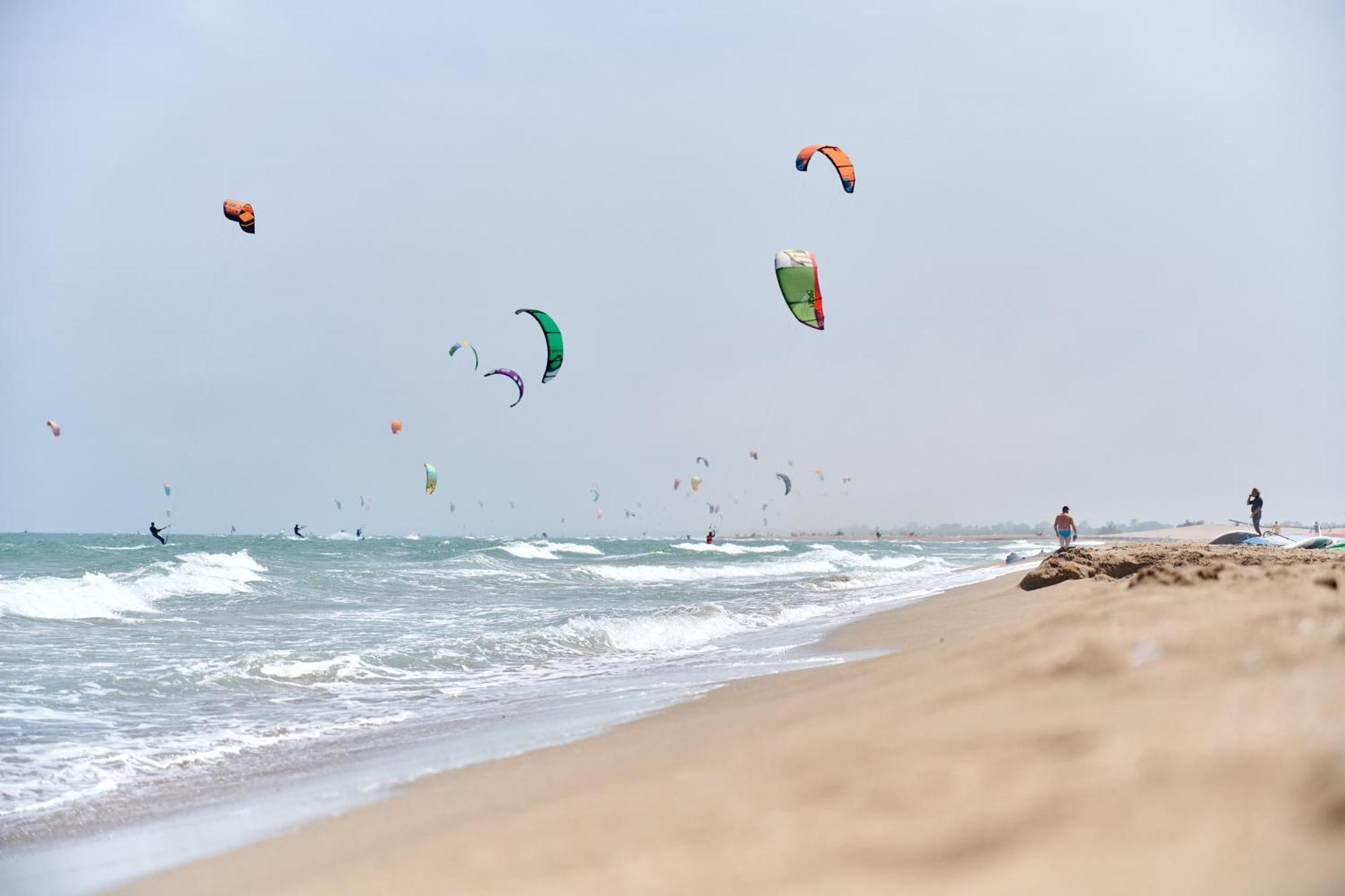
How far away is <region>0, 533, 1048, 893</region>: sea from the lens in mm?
4609

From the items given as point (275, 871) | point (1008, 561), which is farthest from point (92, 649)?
point (1008, 561)

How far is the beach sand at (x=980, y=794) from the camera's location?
5.65 feet

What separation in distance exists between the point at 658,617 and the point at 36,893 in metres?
9.80

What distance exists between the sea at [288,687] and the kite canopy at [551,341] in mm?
4592

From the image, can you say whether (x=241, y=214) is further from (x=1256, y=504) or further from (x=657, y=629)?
(x=1256, y=504)

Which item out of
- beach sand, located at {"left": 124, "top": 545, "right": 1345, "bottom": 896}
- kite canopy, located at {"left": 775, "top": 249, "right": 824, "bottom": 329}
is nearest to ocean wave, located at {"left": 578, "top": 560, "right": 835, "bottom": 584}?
kite canopy, located at {"left": 775, "top": 249, "right": 824, "bottom": 329}

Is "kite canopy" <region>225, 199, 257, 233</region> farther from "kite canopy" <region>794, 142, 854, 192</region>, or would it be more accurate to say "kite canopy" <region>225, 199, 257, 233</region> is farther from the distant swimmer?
the distant swimmer

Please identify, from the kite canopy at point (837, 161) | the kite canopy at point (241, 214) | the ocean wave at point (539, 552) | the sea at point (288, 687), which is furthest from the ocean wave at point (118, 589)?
the ocean wave at point (539, 552)

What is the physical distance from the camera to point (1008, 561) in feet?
84.3

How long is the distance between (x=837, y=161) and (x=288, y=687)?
1285cm

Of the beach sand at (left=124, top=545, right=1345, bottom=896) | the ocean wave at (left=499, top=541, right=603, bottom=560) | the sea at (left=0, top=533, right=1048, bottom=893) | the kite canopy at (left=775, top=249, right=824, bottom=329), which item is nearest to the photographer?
the beach sand at (left=124, top=545, right=1345, bottom=896)

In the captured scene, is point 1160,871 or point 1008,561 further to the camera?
point 1008,561

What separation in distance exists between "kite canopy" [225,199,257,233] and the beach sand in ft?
60.1

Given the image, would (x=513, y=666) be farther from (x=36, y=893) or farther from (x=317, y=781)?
(x=36, y=893)
